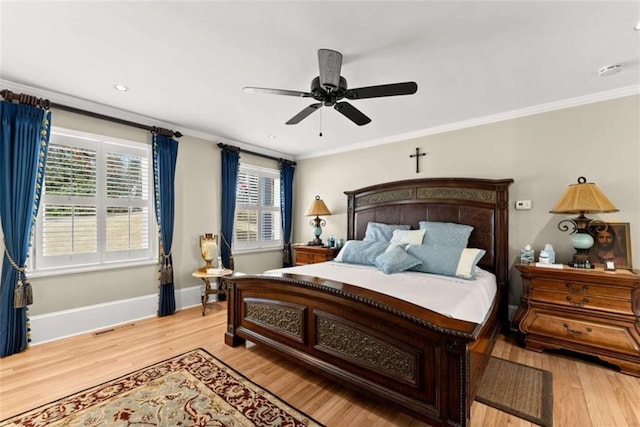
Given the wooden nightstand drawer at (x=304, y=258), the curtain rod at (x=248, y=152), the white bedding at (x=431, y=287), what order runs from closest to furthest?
the white bedding at (x=431, y=287), the curtain rod at (x=248, y=152), the wooden nightstand drawer at (x=304, y=258)

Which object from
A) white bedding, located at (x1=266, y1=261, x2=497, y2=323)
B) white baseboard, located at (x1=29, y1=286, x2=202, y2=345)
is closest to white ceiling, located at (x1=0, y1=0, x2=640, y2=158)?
white bedding, located at (x1=266, y1=261, x2=497, y2=323)

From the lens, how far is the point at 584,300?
2549 millimetres

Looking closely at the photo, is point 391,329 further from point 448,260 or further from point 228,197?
point 228,197

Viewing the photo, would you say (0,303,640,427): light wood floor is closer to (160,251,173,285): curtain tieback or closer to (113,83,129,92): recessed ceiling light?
Result: (160,251,173,285): curtain tieback

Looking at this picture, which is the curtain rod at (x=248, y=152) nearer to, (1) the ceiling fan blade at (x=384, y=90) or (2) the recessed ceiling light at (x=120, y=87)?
(2) the recessed ceiling light at (x=120, y=87)

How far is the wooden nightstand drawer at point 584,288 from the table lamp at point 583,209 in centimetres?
22

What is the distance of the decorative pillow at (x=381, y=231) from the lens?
3.83m

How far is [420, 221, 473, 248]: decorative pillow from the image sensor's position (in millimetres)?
3295

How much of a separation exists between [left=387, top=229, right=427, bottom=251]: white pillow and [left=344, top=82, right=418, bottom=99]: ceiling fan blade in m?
1.79

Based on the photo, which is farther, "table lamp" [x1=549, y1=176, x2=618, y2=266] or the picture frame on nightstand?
the picture frame on nightstand

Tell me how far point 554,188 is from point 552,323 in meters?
1.45

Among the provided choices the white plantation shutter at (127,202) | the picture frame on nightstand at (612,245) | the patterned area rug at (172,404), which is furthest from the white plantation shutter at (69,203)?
the picture frame on nightstand at (612,245)

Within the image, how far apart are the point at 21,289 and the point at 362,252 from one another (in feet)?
11.4

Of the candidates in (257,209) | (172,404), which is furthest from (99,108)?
(172,404)
